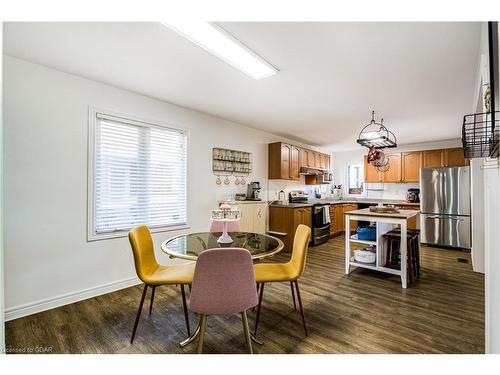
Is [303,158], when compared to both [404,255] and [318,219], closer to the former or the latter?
[318,219]

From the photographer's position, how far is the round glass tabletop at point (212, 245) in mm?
1829

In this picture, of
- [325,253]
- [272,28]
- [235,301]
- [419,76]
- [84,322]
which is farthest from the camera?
[325,253]

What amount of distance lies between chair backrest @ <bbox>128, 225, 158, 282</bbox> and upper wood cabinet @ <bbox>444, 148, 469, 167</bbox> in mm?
6246

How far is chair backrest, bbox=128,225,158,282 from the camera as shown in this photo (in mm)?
1895

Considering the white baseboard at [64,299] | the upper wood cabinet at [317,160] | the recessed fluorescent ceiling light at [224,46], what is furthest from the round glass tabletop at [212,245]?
the upper wood cabinet at [317,160]

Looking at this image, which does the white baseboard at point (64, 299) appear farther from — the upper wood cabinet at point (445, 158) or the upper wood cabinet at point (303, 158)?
the upper wood cabinet at point (445, 158)

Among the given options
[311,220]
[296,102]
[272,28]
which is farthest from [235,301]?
[311,220]

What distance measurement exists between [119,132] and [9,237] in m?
1.45

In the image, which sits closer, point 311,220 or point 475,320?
point 475,320

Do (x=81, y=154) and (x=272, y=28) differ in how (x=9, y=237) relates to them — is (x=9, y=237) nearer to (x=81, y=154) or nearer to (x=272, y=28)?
(x=81, y=154)

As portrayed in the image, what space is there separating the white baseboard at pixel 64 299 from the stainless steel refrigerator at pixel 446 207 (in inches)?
214

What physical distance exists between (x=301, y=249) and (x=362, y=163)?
18.8 feet
